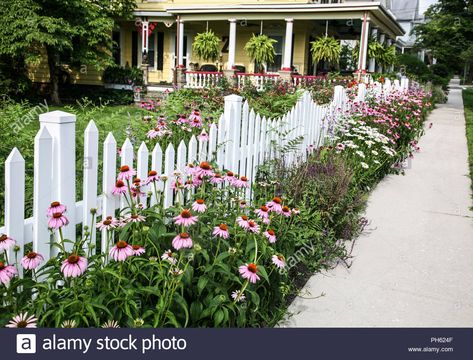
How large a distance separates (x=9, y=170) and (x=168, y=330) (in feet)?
3.62

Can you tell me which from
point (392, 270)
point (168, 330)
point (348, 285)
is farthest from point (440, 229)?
point (168, 330)

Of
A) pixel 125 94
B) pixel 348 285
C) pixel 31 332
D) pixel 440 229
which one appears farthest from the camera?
pixel 125 94

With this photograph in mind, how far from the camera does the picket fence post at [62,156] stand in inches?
108

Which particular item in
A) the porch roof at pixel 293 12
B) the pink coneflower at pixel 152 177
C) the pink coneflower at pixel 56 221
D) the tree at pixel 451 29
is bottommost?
the pink coneflower at pixel 56 221

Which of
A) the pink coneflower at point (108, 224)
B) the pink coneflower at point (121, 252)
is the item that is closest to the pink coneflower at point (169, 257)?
the pink coneflower at point (121, 252)

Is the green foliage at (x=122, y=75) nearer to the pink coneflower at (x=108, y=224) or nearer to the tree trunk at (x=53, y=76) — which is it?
the tree trunk at (x=53, y=76)

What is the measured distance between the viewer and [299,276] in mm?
4184

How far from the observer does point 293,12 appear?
19812 mm

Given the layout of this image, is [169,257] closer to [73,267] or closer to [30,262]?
[73,267]

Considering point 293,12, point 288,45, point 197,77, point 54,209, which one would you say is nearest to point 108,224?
point 54,209

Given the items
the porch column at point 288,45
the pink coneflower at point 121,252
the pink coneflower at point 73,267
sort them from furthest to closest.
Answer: the porch column at point 288,45 → the pink coneflower at point 121,252 → the pink coneflower at point 73,267

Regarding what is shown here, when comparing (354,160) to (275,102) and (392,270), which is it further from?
(392,270)

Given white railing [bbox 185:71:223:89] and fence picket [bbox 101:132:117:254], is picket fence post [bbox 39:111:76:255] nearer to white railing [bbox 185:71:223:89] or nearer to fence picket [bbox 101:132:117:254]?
fence picket [bbox 101:132:117:254]

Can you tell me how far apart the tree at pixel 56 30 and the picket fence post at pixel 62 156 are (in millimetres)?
15865
